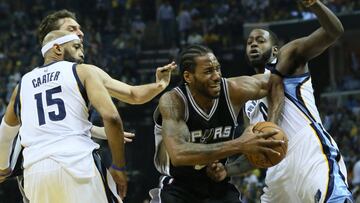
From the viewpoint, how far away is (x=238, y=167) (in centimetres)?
628

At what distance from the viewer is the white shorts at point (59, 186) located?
230 inches

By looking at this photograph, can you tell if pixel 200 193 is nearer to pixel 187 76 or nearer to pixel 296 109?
pixel 187 76

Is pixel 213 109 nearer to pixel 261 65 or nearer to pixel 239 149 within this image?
pixel 239 149

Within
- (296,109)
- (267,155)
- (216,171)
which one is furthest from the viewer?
(296,109)

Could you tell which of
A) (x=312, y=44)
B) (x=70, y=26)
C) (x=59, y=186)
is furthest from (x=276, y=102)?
(x=59, y=186)

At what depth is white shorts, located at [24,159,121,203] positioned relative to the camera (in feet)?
19.2

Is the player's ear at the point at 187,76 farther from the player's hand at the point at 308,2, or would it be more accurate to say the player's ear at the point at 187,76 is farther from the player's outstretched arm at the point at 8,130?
the player's outstretched arm at the point at 8,130

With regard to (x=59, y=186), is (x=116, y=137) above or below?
above

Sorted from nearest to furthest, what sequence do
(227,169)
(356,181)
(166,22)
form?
(227,169) → (356,181) → (166,22)

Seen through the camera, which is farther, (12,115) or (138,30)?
(138,30)

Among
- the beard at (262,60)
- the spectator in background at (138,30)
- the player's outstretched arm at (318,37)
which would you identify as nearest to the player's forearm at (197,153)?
the player's outstretched arm at (318,37)

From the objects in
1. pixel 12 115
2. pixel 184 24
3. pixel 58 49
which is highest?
pixel 58 49

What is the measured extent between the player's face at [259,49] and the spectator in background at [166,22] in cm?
1407

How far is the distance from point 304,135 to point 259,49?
92 centimetres
